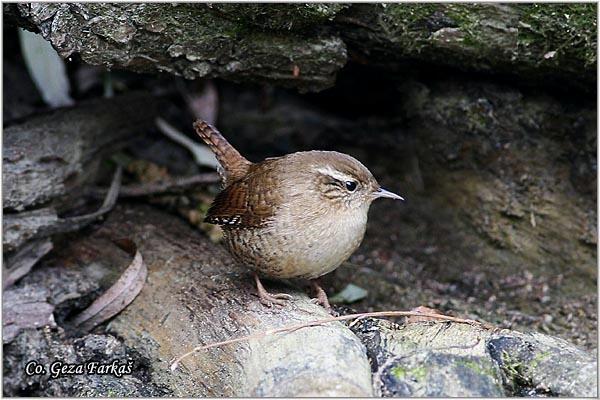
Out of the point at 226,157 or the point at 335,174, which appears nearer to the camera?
the point at 335,174

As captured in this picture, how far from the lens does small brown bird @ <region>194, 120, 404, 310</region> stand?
138 inches

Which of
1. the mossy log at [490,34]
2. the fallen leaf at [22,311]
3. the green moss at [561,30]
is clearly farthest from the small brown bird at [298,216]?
the green moss at [561,30]

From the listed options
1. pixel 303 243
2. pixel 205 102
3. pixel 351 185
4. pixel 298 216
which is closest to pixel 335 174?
pixel 351 185

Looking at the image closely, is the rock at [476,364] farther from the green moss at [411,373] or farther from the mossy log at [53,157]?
the mossy log at [53,157]

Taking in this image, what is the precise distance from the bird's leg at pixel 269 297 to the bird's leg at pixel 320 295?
169 millimetres

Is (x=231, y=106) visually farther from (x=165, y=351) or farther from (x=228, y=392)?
(x=228, y=392)

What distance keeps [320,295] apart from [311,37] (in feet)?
4.33

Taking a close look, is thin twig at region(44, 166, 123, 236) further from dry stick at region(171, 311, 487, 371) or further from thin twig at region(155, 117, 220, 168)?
dry stick at region(171, 311, 487, 371)

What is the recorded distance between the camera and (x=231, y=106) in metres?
5.90

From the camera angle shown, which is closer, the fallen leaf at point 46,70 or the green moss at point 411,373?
the green moss at point 411,373

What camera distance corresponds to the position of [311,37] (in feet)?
13.0

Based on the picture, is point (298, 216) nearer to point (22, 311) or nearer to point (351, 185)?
point (351, 185)

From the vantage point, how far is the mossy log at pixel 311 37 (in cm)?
353

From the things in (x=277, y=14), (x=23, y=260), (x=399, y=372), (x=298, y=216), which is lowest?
(x=23, y=260)
